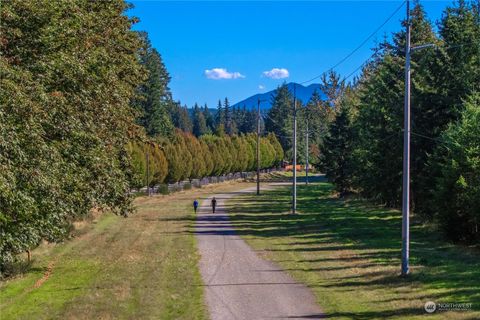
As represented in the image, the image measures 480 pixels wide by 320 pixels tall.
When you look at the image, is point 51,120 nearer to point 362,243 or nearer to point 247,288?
point 247,288

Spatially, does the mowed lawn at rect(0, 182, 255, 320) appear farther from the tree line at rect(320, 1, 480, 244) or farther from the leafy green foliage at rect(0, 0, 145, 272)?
the tree line at rect(320, 1, 480, 244)

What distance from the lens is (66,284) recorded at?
20875mm

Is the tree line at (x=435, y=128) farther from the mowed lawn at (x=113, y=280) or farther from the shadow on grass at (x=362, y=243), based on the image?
the mowed lawn at (x=113, y=280)

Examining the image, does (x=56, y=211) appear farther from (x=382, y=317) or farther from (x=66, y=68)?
(x=382, y=317)

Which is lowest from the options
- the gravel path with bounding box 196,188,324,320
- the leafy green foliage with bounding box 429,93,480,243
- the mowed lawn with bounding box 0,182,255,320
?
the mowed lawn with bounding box 0,182,255,320

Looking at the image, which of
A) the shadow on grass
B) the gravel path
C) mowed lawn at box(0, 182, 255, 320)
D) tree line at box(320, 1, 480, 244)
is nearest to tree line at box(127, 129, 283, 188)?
the shadow on grass

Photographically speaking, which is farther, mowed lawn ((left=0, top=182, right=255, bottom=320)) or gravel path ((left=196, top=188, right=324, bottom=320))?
mowed lawn ((left=0, top=182, right=255, bottom=320))

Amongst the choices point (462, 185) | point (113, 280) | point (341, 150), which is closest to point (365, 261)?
point (462, 185)

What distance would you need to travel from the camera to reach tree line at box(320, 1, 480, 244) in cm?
2717

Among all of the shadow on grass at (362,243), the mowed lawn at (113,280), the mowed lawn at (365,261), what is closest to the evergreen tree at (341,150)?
the shadow on grass at (362,243)

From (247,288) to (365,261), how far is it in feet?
22.9

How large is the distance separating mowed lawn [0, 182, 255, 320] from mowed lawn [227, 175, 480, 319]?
12.5 ft

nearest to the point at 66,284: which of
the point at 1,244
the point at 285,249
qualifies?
the point at 1,244

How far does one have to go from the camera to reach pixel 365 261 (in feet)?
75.9
